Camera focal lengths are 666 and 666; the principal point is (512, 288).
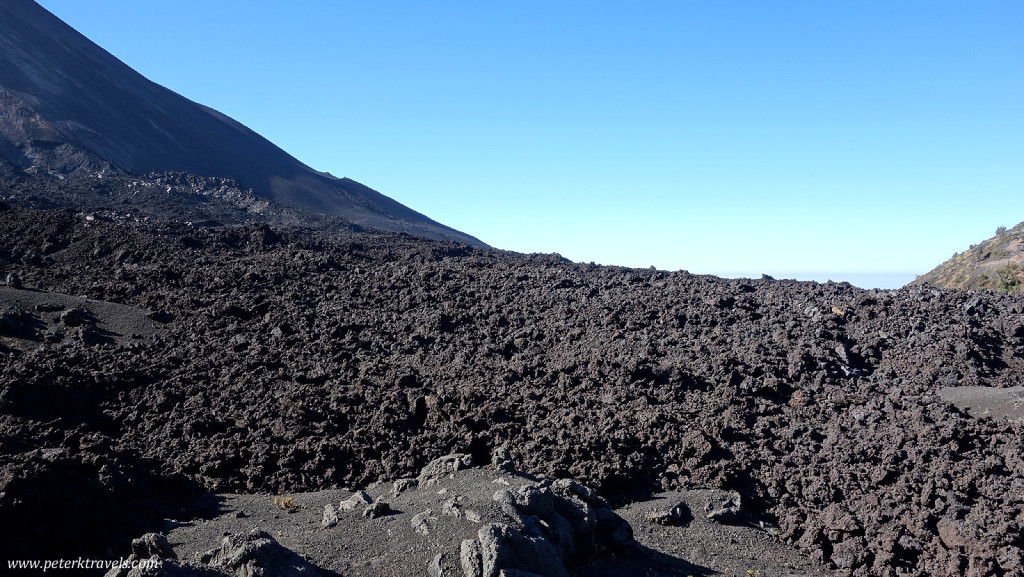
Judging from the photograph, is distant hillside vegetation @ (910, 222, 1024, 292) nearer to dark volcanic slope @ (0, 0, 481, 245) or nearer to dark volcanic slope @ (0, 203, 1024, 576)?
dark volcanic slope @ (0, 203, 1024, 576)

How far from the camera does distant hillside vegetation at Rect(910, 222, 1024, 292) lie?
23781 mm

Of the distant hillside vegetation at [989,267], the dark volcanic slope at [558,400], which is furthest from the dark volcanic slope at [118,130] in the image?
the distant hillside vegetation at [989,267]

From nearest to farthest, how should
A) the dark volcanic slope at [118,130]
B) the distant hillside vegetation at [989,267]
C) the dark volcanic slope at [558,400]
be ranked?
the dark volcanic slope at [558,400], the distant hillside vegetation at [989,267], the dark volcanic slope at [118,130]

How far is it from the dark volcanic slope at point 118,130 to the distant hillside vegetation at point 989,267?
30.3 meters

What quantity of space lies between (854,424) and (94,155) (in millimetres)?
41988

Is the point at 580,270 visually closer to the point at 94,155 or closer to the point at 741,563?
the point at 741,563

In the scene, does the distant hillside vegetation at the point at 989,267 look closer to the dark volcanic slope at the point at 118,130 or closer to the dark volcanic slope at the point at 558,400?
the dark volcanic slope at the point at 558,400

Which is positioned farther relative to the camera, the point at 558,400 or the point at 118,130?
the point at 118,130

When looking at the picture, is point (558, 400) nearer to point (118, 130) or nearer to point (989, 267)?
point (989, 267)

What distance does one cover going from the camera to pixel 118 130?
4503cm

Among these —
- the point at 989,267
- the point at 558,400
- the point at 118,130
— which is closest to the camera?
the point at 558,400

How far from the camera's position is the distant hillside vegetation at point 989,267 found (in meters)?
23.8

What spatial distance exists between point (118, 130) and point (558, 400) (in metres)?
45.9

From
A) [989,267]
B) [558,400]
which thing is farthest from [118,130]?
[989,267]
